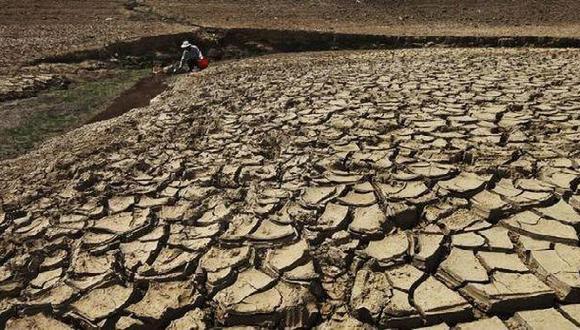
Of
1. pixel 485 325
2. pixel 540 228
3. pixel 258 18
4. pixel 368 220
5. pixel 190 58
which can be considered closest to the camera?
pixel 485 325

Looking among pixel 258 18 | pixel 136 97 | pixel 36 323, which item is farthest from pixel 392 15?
pixel 36 323

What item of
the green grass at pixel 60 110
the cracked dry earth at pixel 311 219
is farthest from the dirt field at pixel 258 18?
the cracked dry earth at pixel 311 219

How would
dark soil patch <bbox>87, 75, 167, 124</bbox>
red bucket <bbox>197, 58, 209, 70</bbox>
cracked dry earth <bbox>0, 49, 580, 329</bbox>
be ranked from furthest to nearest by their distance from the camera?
red bucket <bbox>197, 58, 209, 70</bbox>
dark soil patch <bbox>87, 75, 167, 124</bbox>
cracked dry earth <bbox>0, 49, 580, 329</bbox>

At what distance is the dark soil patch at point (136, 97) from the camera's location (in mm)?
6254

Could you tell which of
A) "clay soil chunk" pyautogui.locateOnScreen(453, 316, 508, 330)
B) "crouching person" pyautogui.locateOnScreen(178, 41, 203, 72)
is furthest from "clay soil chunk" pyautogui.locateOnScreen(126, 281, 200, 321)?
"crouching person" pyautogui.locateOnScreen(178, 41, 203, 72)

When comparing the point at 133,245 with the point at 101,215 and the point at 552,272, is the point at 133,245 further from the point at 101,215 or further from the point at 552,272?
the point at 552,272

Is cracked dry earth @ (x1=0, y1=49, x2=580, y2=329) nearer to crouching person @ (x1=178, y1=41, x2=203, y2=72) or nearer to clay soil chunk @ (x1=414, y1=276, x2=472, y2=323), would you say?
clay soil chunk @ (x1=414, y1=276, x2=472, y2=323)

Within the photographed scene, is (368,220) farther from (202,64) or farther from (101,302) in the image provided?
(202,64)

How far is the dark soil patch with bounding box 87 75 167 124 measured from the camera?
6.25 m

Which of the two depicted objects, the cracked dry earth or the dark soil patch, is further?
the dark soil patch

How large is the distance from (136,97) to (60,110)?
1102mm

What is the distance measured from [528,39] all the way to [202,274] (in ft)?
29.4

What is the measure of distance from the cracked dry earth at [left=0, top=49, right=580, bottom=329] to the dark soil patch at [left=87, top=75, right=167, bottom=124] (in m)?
1.34

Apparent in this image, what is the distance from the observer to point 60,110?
6379 mm
